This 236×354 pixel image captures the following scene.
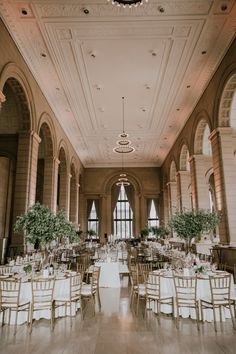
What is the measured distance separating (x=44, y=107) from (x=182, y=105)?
539cm

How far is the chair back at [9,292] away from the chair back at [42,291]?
0.87ft

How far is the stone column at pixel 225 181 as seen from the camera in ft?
25.6

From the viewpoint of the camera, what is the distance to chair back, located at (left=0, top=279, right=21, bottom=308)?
14.0 feet

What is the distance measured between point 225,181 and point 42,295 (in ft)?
20.0

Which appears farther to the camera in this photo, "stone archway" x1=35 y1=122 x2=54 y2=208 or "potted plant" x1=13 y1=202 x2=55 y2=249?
"stone archway" x1=35 y1=122 x2=54 y2=208

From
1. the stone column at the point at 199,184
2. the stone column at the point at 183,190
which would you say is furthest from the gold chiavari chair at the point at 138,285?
the stone column at the point at 183,190

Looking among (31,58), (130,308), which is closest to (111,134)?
(31,58)

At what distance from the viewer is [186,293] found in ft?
14.7

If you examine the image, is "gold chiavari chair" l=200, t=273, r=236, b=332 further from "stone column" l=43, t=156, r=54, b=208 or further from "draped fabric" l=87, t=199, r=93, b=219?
"draped fabric" l=87, t=199, r=93, b=219

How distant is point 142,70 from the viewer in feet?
27.6

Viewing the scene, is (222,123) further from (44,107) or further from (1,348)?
(1,348)

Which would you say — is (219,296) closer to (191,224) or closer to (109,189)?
(191,224)

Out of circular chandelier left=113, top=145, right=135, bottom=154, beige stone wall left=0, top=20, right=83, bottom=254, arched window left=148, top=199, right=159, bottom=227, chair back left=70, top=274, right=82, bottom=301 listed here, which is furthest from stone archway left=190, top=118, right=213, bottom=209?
arched window left=148, top=199, right=159, bottom=227

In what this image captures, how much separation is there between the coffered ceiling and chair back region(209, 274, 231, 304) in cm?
577
